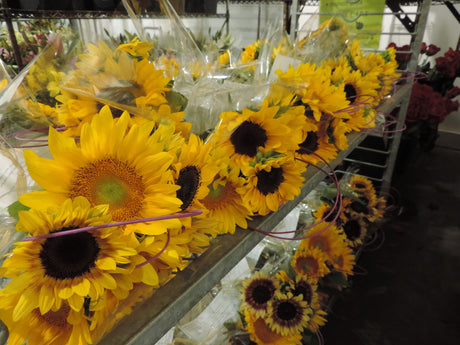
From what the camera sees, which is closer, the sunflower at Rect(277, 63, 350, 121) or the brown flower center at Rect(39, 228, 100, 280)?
the brown flower center at Rect(39, 228, 100, 280)

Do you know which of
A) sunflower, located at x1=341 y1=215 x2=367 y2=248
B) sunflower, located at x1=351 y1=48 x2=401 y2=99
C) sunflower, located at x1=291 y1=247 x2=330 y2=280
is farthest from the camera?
sunflower, located at x1=341 y1=215 x2=367 y2=248

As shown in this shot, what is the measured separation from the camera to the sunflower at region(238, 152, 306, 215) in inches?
20.0

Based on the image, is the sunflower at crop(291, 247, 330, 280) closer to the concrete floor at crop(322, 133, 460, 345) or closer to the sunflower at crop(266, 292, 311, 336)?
the sunflower at crop(266, 292, 311, 336)

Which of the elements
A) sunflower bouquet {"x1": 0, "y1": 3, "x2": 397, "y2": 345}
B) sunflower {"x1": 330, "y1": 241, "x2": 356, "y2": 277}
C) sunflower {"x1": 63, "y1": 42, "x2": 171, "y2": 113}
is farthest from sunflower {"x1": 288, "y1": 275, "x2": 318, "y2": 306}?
sunflower {"x1": 63, "y1": 42, "x2": 171, "y2": 113}

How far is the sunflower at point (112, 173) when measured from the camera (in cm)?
31

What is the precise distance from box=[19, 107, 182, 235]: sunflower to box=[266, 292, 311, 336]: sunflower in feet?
2.39

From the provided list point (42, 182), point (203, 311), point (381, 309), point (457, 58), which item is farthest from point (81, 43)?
point (457, 58)

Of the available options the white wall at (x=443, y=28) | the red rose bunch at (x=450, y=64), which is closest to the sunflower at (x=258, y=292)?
the red rose bunch at (x=450, y=64)

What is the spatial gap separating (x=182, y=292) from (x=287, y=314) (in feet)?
2.11

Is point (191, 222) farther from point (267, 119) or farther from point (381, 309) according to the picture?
point (381, 309)

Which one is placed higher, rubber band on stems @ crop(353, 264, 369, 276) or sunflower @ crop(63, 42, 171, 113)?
sunflower @ crop(63, 42, 171, 113)

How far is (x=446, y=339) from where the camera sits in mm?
1459

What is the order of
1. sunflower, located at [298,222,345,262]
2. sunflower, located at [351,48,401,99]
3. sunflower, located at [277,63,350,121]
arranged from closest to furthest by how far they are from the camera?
sunflower, located at [277,63,350,121]
sunflower, located at [351,48,401,99]
sunflower, located at [298,222,345,262]

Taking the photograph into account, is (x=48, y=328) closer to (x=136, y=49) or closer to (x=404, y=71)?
(x=136, y=49)
